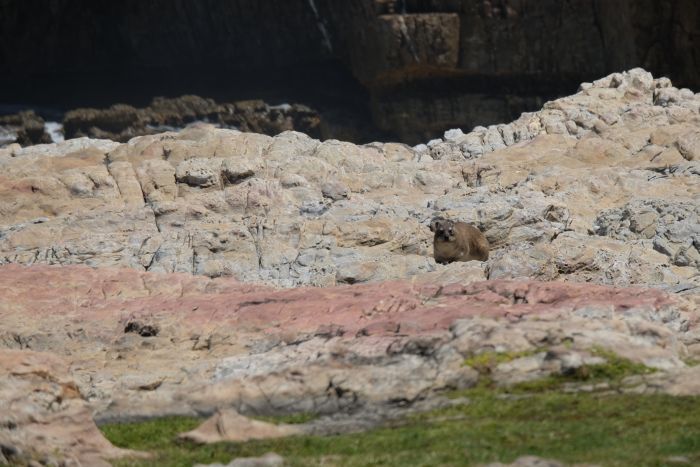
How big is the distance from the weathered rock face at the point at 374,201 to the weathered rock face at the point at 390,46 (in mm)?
28474

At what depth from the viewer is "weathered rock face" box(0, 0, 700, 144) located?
262 ft

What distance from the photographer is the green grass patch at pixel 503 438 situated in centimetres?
2134

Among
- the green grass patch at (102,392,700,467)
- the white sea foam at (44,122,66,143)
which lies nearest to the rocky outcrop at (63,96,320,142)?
the white sea foam at (44,122,66,143)

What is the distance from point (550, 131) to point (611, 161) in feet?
13.9

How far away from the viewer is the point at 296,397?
1039 inches

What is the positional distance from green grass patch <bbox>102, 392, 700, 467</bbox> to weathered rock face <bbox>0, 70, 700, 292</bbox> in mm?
10241

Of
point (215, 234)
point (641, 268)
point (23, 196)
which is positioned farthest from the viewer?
point (23, 196)

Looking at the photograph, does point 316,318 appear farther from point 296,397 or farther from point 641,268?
point 641,268

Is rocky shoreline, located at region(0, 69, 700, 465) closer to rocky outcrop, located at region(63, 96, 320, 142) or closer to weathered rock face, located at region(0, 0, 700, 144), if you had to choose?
weathered rock face, located at region(0, 0, 700, 144)

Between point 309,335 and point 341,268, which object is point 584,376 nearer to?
point 309,335

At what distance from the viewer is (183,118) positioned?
303 feet

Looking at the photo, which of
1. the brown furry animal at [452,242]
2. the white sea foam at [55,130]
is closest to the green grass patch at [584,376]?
the brown furry animal at [452,242]

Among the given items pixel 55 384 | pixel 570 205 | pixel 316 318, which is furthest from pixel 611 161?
pixel 55 384

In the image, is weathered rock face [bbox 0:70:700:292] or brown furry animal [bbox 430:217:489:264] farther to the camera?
weathered rock face [bbox 0:70:700:292]
